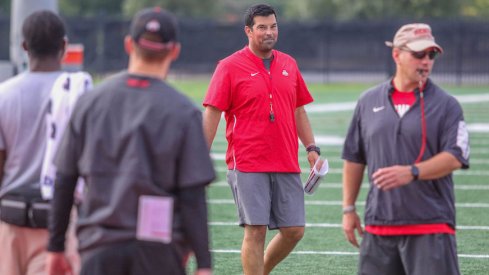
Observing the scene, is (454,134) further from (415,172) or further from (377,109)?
(377,109)

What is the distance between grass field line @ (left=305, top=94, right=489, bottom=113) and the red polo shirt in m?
17.5

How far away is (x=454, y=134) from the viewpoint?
6.04m

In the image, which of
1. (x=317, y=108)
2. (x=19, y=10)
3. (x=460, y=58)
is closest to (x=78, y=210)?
(x=19, y=10)

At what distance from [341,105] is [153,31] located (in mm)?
23879

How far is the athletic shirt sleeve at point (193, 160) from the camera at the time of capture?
16.1ft

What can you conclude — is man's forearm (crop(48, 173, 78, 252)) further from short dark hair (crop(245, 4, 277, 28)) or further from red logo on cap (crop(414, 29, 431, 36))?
short dark hair (crop(245, 4, 277, 28))

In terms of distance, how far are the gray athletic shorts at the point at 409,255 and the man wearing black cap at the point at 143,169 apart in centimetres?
148

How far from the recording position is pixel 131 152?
488 centimetres

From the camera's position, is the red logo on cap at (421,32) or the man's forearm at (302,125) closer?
the red logo on cap at (421,32)

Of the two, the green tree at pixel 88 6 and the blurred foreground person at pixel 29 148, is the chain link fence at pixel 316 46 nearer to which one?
the green tree at pixel 88 6

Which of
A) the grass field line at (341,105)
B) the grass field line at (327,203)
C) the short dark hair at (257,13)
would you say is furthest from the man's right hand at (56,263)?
the grass field line at (341,105)

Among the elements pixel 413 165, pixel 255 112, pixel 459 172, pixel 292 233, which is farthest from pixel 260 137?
pixel 459 172

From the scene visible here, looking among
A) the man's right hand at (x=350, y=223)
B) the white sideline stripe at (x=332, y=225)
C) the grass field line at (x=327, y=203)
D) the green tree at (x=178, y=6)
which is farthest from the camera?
the green tree at (x=178, y=6)

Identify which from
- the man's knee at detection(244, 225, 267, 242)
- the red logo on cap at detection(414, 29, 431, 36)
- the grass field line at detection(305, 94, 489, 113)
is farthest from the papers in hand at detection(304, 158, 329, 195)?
the grass field line at detection(305, 94, 489, 113)
